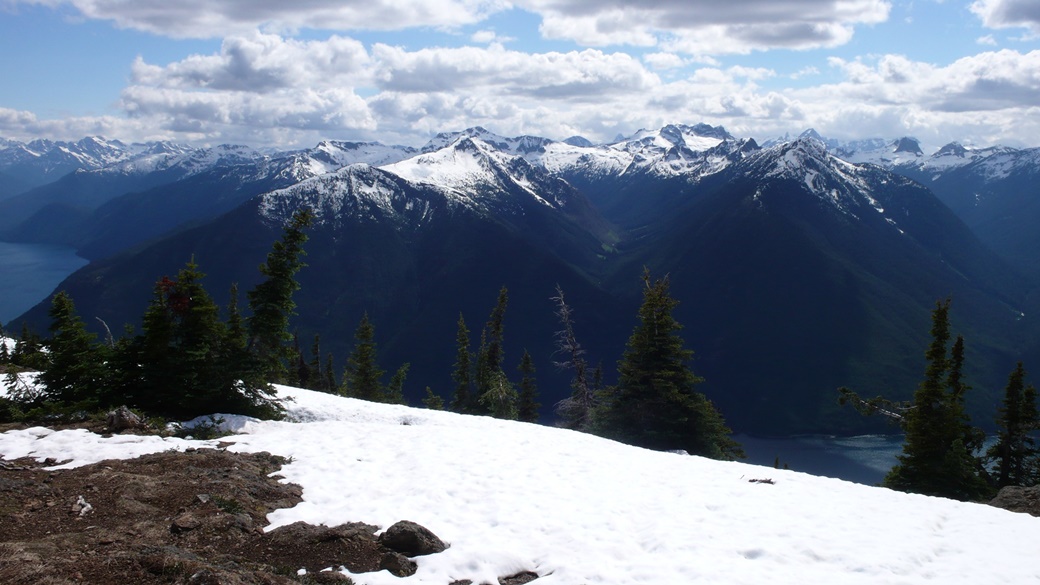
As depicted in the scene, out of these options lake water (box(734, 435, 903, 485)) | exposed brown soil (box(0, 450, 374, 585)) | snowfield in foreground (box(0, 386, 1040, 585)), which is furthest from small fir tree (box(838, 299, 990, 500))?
lake water (box(734, 435, 903, 485))

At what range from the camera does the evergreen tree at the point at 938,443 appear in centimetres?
3045

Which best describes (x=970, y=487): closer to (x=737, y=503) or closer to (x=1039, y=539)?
(x=1039, y=539)

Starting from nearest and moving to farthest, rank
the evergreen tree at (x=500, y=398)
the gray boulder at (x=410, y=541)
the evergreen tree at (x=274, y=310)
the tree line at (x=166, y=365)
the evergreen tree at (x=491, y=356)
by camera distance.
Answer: the gray boulder at (x=410, y=541) < the tree line at (x=166, y=365) < the evergreen tree at (x=274, y=310) < the evergreen tree at (x=500, y=398) < the evergreen tree at (x=491, y=356)

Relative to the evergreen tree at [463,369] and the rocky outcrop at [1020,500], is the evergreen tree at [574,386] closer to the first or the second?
the evergreen tree at [463,369]

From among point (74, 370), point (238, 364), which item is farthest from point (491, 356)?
point (74, 370)

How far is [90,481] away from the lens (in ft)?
45.2

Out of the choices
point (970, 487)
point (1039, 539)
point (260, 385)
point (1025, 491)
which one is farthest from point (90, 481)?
point (970, 487)

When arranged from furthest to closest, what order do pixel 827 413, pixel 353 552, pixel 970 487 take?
pixel 827 413
pixel 970 487
pixel 353 552

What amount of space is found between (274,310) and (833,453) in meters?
166

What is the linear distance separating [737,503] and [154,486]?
14.7 metres

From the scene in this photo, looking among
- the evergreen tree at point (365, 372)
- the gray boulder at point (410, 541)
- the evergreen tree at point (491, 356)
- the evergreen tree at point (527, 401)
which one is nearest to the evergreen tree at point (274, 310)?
the gray boulder at point (410, 541)

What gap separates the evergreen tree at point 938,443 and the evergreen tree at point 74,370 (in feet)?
130

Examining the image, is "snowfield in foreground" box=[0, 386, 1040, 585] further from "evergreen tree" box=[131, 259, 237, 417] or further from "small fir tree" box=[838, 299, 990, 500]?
"small fir tree" box=[838, 299, 990, 500]

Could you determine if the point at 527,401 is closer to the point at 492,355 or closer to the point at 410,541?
the point at 492,355
